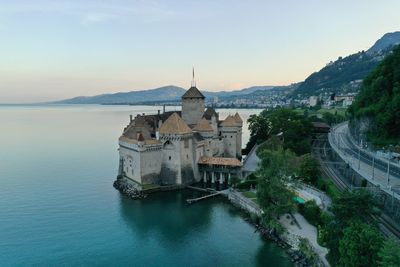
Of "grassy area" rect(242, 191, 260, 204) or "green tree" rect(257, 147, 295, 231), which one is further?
"grassy area" rect(242, 191, 260, 204)

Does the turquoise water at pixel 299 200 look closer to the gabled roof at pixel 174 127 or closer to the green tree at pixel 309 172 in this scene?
the green tree at pixel 309 172

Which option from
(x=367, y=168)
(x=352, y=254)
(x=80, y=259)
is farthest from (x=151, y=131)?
(x=352, y=254)


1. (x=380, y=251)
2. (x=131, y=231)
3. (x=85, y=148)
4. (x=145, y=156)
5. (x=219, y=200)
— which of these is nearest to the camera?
(x=380, y=251)

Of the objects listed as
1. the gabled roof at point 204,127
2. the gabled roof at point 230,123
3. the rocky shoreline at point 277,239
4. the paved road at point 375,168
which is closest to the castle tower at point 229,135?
the gabled roof at point 230,123

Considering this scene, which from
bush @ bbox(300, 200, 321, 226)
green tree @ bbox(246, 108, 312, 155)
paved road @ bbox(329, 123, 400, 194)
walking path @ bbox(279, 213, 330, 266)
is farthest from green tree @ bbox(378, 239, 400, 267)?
green tree @ bbox(246, 108, 312, 155)

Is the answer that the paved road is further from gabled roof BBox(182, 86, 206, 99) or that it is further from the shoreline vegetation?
gabled roof BBox(182, 86, 206, 99)

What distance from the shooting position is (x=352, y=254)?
19.4 metres

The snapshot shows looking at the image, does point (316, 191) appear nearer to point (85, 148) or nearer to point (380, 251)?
point (380, 251)

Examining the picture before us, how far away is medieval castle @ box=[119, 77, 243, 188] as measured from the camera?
4788 centimetres

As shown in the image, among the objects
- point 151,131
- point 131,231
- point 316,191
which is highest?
point 151,131

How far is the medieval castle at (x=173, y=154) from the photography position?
4788 centimetres

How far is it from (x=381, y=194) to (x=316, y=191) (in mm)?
7239

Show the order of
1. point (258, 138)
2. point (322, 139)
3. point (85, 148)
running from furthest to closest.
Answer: point (85, 148) → point (322, 139) → point (258, 138)

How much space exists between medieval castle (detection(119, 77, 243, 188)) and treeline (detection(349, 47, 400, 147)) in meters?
21.8
